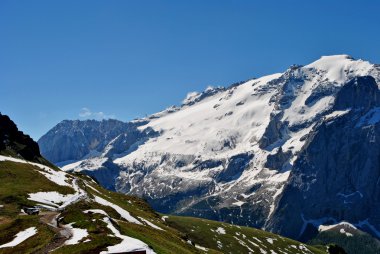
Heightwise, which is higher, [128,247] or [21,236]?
[21,236]

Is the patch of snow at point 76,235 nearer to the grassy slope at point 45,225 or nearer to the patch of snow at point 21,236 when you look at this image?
the grassy slope at point 45,225

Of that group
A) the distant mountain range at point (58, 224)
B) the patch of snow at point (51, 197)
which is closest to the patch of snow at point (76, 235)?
the distant mountain range at point (58, 224)

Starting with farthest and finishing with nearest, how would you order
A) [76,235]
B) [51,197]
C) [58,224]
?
1. [51,197]
2. [58,224]
3. [76,235]

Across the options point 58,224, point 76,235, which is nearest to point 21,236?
point 58,224

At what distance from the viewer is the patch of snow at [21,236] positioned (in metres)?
67.8

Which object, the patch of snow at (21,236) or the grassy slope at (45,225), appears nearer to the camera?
the grassy slope at (45,225)

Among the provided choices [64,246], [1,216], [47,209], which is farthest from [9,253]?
[47,209]

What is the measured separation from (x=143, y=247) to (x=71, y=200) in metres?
70.4

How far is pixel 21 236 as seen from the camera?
71188mm

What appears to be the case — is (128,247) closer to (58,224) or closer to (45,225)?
(58,224)

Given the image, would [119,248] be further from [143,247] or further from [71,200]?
[71,200]

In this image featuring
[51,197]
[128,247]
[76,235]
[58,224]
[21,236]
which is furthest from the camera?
[51,197]

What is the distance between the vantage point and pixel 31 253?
5925cm

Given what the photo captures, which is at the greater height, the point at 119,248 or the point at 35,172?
the point at 35,172
